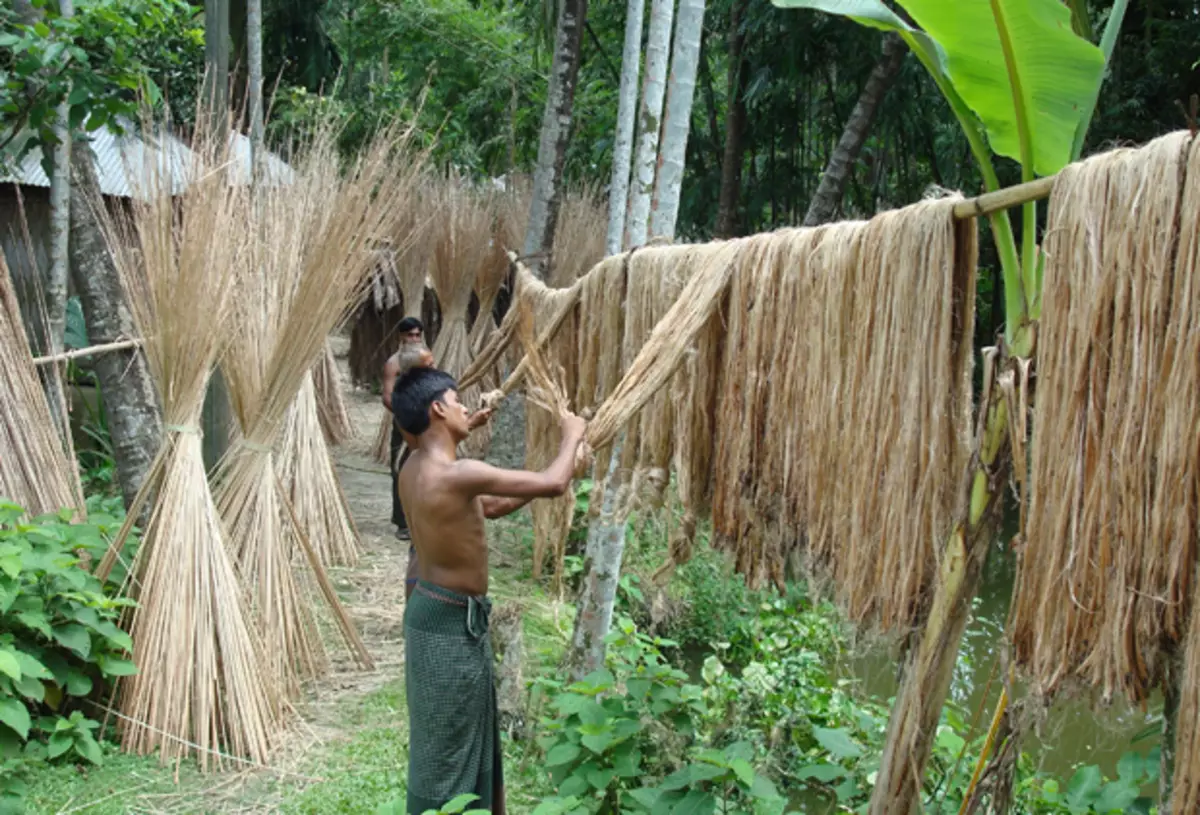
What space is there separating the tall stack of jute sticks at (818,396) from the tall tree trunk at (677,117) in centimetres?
106

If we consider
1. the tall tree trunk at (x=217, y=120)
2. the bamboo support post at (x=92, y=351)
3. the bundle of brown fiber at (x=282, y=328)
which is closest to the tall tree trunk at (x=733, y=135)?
the tall tree trunk at (x=217, y=120)

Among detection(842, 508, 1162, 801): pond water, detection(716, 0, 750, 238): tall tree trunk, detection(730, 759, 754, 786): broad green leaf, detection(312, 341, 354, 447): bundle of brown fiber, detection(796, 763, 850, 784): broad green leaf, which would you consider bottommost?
detection(842, 508, 1162, 801): pond water

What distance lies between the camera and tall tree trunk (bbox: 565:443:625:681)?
375 cm

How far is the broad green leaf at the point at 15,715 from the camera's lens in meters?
2.98

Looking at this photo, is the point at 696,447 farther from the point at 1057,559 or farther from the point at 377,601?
the point at 377,601

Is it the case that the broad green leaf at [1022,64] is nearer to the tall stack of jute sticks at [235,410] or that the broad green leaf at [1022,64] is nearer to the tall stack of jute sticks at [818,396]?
the tall stack of jute sticks at [818,396]

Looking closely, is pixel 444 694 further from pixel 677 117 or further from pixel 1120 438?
pixel 677 117

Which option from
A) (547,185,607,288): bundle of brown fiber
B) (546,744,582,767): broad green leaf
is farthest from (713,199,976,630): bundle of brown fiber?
(547,185,607,288): bundle of brown fiber

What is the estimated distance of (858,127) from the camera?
703 centimetres

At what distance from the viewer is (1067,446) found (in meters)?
1.59

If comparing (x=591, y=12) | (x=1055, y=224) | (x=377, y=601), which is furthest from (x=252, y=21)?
(x=1055, y=224)

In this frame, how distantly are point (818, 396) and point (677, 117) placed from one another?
7.22ft

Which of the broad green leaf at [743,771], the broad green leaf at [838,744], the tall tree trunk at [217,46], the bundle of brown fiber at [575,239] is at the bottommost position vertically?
the broad green leaf at [743,771]

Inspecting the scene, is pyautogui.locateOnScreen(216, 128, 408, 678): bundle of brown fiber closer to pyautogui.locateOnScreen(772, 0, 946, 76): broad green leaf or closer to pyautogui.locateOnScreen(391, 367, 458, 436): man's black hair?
pyautogui.locateOnScreen(391, 367, 458, 436): man's black hair
